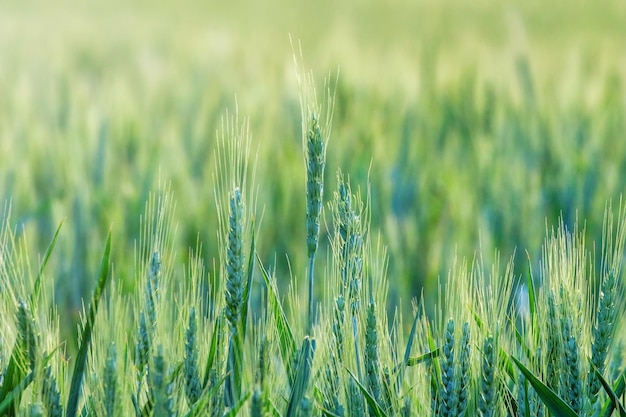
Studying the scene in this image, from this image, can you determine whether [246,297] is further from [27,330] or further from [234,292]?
[27,330]

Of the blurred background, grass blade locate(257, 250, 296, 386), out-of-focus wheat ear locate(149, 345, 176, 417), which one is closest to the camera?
out-of-focus wheat ear locate(149, 345, 176, 417)

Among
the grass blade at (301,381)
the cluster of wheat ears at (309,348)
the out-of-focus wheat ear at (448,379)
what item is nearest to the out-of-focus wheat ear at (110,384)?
the cluster of wheat ears at (309,348)

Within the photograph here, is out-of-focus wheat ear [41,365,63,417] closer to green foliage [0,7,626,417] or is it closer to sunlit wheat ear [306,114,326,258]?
green foliage [0,7,626,417]

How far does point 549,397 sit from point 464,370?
0.06 metres

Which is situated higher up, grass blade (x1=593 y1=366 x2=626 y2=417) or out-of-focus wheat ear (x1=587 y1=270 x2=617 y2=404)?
out-of-focus wheat ear (x1=587 y1=270 x2=617 y2=404)

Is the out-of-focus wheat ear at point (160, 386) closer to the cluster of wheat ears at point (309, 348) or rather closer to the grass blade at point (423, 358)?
the cluster of wheat ears at point (309, 348)

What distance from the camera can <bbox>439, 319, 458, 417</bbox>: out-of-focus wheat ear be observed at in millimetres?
568

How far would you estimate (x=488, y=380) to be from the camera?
0.59 metres

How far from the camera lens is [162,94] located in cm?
251

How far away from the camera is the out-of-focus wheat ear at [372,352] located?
585mm

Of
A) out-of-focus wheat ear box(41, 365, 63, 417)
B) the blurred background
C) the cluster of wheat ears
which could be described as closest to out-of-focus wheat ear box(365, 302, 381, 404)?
the cluster of wheat ears

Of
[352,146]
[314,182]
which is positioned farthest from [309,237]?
[352,146]

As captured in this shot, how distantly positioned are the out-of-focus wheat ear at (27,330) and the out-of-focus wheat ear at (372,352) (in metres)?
0.22

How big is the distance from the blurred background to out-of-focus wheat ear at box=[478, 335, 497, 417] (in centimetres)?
48
